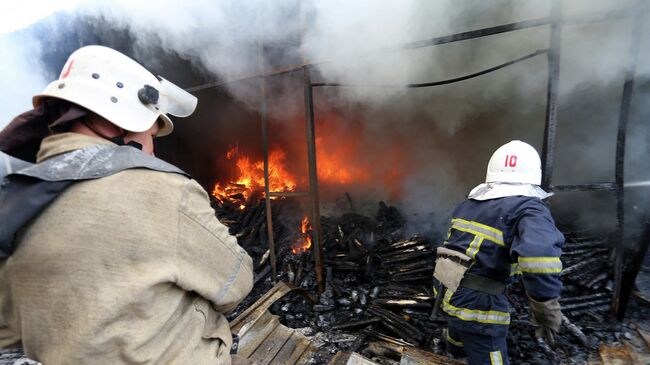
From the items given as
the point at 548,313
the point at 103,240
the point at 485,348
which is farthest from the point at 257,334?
the point at 103,240

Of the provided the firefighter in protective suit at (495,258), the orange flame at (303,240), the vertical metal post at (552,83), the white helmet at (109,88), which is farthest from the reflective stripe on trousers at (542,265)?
the orange flame at (303,240)

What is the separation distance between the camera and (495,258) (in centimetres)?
267

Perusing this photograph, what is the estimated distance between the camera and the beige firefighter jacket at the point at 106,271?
3.41ft

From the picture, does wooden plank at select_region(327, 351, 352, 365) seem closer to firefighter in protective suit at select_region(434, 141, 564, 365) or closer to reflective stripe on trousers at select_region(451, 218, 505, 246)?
firefighter in protective suit at select_region(434, 141, 564, 365)

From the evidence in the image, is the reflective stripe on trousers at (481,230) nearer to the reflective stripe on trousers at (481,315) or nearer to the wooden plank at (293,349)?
the reflective stripe on trousers at (481,315)

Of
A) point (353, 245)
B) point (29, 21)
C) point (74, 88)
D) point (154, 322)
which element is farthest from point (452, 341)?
point (29, 21)

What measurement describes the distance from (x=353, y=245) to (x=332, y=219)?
1.41 meters

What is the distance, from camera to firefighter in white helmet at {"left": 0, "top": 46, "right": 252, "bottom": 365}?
1040mm

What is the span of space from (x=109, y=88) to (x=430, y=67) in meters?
5.69

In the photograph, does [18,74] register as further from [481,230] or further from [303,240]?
[481,230]

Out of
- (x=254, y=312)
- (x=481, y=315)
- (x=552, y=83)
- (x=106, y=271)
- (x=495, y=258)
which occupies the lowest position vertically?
(x=254, y=312)

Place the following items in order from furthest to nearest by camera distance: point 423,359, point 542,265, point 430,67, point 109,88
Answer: point 430,67
point 423,359
point 542,265
point 109,88

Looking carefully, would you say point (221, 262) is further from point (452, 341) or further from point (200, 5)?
point (200, 5)

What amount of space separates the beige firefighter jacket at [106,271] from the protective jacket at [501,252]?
2.36 m
